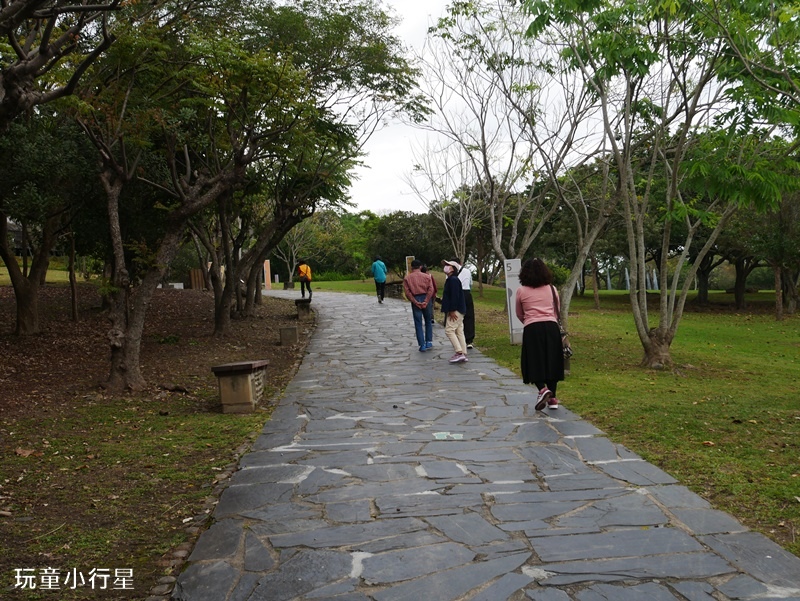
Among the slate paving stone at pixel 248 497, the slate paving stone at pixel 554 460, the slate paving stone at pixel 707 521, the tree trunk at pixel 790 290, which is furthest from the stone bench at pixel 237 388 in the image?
the tree trunk at pixel 790 290

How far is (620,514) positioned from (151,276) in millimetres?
7969

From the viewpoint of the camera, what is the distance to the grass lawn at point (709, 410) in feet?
17.6

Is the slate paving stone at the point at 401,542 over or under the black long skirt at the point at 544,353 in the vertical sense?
under

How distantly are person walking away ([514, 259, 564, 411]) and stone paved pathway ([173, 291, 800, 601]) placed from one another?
0.38 m

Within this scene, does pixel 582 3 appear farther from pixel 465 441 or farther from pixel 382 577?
pixel 382 577

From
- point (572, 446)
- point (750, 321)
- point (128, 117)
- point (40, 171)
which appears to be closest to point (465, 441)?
point (572, 446)

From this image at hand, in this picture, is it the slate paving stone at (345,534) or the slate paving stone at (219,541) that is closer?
the slate paving stone at (219,541)

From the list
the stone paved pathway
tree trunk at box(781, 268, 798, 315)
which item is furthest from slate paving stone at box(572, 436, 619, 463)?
tree trunk at box(781, 268, 798, 315)

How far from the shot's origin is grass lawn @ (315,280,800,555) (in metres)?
5.37

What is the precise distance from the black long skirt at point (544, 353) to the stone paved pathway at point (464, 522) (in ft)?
1.50

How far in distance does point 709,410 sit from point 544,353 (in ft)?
6.68

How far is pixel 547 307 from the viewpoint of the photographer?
27.7ft

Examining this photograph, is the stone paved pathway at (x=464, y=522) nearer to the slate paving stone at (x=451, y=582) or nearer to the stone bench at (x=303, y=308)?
the slate paving stone at (x=451, y=582)

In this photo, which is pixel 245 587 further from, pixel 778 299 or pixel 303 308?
pixel 778 299
